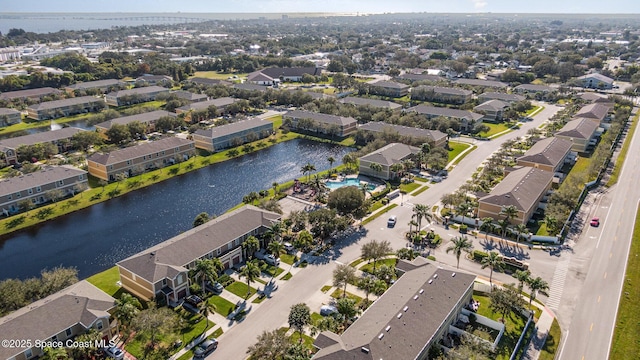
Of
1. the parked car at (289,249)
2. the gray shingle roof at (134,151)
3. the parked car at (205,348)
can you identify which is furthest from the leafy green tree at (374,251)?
the gray shingle roof at (134,151)

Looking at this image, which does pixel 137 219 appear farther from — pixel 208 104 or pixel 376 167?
pixel 208 104

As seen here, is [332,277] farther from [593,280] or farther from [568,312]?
[593,280]

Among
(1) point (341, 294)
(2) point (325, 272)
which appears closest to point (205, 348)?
(1) point (341, 294)

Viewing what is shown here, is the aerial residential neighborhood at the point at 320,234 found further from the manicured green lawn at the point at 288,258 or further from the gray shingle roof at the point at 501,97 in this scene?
the gray shingle roof at the point at 501,97

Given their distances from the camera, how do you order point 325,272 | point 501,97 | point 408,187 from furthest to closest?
point 501,97, point 408,187, point 325,272

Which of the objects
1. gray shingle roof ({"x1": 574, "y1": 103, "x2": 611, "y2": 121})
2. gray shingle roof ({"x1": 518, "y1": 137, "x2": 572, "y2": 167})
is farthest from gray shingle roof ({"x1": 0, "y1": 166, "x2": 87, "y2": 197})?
gray shingle roof ({"x1": 574, "y1": 103, "x2": 611, "y2": 121})

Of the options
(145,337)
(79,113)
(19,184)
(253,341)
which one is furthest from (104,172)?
(79,113)
